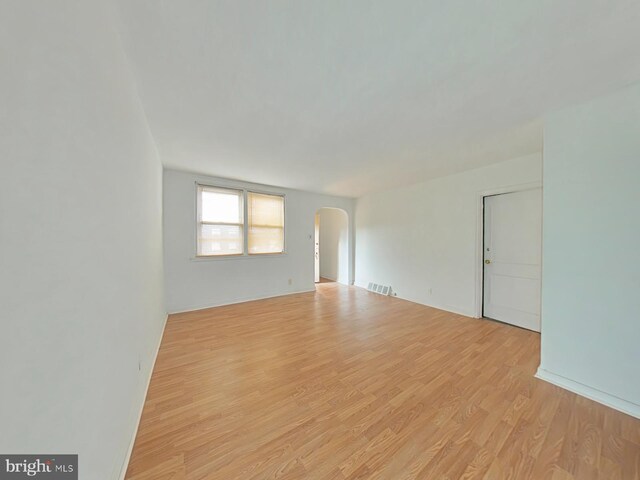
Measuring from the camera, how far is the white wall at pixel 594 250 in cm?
164

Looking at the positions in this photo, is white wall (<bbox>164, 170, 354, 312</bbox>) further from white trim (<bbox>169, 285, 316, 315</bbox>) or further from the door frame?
the door frame

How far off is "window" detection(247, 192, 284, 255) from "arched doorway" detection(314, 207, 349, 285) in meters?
1.74

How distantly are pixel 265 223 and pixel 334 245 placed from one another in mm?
2646

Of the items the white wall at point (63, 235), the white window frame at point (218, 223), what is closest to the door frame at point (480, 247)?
the white window frame at point (218, 223)

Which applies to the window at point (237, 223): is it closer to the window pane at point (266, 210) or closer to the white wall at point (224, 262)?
the window pane at point (266, 210)

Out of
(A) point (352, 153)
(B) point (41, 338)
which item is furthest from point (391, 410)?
(A) point (352, 153)

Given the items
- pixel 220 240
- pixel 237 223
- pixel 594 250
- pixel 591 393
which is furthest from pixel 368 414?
pixel 237 223

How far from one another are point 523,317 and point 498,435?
7.77ft

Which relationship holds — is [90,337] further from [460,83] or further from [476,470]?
[460,83]

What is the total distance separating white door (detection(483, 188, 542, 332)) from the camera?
9.63ft

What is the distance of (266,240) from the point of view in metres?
4.67

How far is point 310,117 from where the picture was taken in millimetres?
1992

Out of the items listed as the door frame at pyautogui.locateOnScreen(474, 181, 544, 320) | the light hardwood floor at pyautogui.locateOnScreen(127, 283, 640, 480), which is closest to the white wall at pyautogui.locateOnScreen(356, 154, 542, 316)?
the door frame at pyautogui.locateOnScreen(474, 181, 544, 320)

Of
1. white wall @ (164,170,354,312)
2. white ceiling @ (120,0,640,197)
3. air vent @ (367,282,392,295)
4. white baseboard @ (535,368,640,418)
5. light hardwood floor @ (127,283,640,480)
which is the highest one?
white ceiling @ (120,0,640,197)
